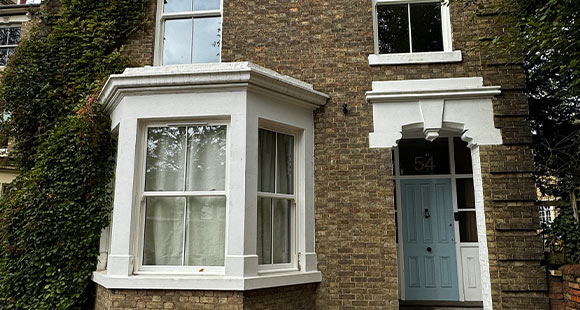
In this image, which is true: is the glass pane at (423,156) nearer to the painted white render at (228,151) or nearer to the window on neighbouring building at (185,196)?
the painted white render at (228,151)

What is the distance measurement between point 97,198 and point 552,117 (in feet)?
26.6

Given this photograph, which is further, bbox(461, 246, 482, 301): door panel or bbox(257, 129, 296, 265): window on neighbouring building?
bbox(461, 246, 482, 301): door panel

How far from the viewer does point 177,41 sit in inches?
265

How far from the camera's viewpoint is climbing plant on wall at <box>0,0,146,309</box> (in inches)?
213

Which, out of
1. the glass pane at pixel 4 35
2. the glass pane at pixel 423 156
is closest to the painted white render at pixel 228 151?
the glass pane at pixel 423 156

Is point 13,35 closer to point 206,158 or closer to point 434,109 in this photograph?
point 206,158

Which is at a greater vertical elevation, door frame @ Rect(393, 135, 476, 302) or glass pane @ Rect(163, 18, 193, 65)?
glass pane @ Rect(163, 18, 193, 65)

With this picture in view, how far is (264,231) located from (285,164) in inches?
40.3

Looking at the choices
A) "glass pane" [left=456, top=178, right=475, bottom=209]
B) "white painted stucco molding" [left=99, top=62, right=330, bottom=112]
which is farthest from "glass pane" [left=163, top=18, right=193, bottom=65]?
"glass pane" [left=456, top=178, right=475, bottom=209]

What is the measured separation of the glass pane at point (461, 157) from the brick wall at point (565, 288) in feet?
7.15

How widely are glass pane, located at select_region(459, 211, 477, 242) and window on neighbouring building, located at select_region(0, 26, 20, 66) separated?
42.0 ft

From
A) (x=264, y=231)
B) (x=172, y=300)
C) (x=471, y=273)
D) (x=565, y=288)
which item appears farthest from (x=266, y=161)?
(x=565, y=288)

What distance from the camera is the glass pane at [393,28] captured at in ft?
20.7

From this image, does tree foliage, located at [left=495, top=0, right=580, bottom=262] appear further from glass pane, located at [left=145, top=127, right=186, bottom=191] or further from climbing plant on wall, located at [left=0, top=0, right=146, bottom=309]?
climbing plant on wall, located at [left=0, top=0, right=146, bottom=309]
